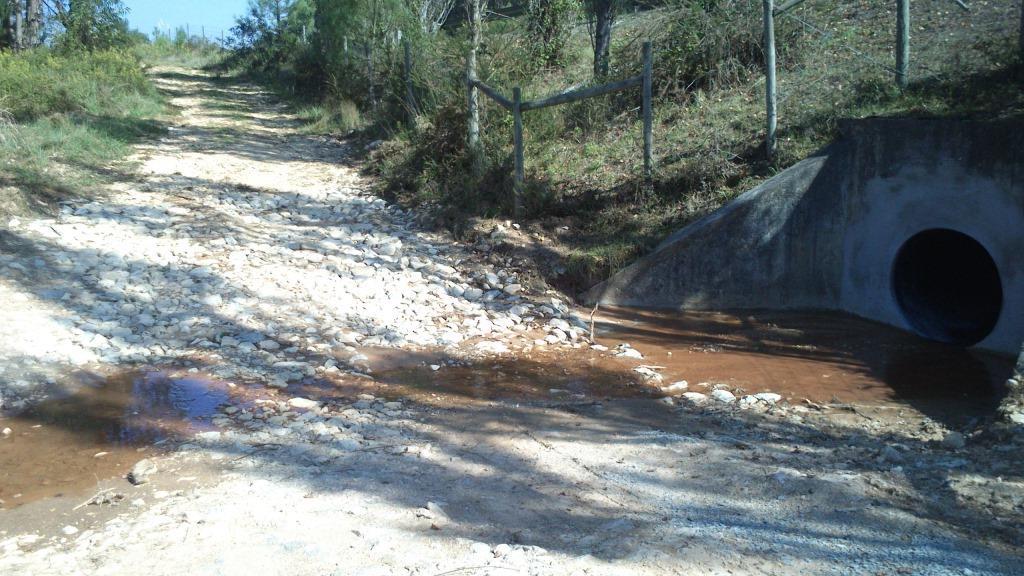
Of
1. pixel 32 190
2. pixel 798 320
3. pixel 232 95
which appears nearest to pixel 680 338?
pixel 798 320

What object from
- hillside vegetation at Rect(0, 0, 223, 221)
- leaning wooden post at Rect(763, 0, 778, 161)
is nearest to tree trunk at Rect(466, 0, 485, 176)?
leaning wooden post at Rect(763, 0, 778, 161)

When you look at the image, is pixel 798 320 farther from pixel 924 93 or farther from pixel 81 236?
pixel 81 236

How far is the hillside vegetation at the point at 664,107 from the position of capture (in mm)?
9453

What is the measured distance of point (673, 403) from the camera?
246 inches

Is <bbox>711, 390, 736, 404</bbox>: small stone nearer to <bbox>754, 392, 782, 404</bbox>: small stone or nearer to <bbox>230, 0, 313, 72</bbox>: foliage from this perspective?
<bbox>754, 392, 782, 404</bbox>: small stone

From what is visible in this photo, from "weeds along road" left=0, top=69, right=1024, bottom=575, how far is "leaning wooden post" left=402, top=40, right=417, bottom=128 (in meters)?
4.87

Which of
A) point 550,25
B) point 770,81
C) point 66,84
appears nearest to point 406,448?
point 770,81

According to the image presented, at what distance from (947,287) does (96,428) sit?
838 centimetres

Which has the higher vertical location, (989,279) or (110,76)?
(110,76)

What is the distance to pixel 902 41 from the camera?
945 cm

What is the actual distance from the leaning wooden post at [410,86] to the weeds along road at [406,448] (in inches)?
192

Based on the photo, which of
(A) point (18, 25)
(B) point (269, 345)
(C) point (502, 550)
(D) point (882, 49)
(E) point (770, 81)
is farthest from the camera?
(A) point (18, 25)

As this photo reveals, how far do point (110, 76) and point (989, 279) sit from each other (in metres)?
18.7

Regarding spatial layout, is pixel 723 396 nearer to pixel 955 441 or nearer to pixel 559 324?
pixel 955 441
